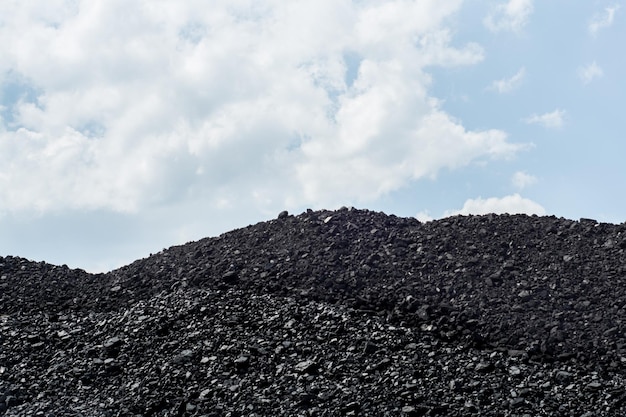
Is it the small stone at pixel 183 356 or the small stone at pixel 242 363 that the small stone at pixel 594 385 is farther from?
the small stone at pixel 183 356

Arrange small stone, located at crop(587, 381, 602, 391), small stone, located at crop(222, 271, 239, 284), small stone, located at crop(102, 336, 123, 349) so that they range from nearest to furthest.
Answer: small stone, located at crop(587, 381, 602, 391), small stone, located at crop(102, 336, 123, 349), small stone, located at crop(222, 271, 239, 284)

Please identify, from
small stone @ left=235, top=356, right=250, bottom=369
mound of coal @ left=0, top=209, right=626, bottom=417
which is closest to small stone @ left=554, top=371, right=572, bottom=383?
mound of coal @ left=0, top=209, right=626, bottom=417

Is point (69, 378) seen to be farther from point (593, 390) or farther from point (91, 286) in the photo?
point (593, 390)

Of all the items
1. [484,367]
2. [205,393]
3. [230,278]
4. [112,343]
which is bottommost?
[484,367]

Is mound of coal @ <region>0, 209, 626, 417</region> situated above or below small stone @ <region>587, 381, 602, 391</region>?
above

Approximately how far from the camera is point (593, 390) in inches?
397

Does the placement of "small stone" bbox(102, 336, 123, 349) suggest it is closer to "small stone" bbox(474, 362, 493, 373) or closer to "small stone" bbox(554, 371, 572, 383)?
"small stone" bbox(474, 362, 493, 373)

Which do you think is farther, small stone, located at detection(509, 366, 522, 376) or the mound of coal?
small stone, located at detection(509, 366, 522, 376)

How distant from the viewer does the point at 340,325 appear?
1170cm

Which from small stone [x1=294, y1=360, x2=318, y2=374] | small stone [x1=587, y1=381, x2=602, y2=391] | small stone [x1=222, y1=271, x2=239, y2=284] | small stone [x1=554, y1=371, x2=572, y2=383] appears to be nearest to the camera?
small stone [x1=587, y1=381, x2=602, y2=391]

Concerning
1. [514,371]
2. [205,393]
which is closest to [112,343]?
[205,393]

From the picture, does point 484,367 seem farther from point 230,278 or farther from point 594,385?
point 230,278

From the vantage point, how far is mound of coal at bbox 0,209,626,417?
1017 cm

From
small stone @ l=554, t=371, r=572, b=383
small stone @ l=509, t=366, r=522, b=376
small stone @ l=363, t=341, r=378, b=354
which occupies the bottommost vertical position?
small stone @ l=554, t=371, r=572, b=383
